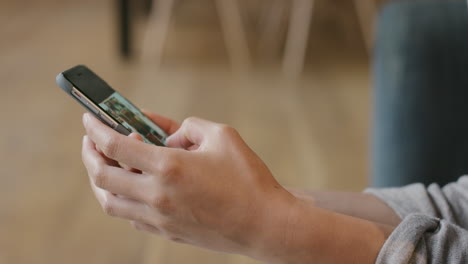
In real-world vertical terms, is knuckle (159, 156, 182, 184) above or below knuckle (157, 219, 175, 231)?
above

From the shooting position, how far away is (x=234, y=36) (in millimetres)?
2744

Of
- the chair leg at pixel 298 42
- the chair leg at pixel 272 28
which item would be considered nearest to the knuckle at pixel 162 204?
the chair leg at pixel 298 42

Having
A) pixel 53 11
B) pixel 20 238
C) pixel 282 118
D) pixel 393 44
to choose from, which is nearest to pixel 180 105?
pixel 282 118

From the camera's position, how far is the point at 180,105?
6.64 ft

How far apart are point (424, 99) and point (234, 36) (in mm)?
1938

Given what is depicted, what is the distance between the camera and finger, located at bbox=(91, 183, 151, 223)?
0.51m

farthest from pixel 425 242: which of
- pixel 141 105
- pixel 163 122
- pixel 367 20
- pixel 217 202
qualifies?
pixel 367 20

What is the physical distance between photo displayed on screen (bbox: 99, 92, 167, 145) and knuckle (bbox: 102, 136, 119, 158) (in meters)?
0.09

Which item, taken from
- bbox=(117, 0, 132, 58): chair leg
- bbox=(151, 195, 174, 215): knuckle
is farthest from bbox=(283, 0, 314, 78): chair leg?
bbox=(151, 195, 174, 215): knuckle

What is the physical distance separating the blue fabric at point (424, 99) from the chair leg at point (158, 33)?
1.60m

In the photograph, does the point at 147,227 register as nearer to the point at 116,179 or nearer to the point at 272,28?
the point at 116,179

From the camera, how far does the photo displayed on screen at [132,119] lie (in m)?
0.61

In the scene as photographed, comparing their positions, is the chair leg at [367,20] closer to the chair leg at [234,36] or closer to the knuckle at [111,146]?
the chair leg at [234,36]

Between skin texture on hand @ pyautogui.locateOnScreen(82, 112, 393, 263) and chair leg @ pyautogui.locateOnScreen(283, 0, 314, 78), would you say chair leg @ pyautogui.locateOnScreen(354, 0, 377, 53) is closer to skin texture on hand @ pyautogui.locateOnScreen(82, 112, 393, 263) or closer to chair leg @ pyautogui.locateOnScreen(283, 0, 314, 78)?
chair leg @ pyautogui.locateOnScreen(283, 0, 314, 78)
